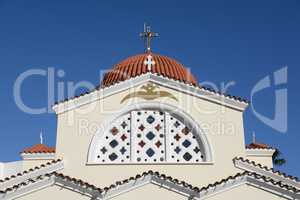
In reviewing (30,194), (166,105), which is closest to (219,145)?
(166,105)

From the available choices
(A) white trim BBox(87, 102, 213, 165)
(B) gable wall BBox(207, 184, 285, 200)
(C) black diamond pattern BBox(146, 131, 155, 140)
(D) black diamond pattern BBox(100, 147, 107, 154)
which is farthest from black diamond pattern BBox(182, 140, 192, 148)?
(D) black diamond pattern BBox(100, 147, 107, 154)

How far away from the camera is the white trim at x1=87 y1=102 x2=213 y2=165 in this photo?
15.6m

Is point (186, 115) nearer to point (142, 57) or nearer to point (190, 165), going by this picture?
point (190, 165)

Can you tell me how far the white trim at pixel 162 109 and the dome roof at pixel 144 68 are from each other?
6.34 metres

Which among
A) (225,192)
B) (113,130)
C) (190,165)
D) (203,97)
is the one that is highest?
(203,97)

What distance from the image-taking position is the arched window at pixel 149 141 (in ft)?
51.4

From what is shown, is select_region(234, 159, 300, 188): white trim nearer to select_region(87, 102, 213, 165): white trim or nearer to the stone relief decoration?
select_region(87, 102, 213, 165): white trim

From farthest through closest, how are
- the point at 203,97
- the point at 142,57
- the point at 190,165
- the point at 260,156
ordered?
the point at 142,57 < the point at 260,156 < the point at 203,97 < the point at 190,165

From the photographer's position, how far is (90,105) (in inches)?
651

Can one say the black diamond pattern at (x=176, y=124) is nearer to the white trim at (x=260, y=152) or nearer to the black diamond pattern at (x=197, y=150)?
the black diamond pattern at (x=197, y=150)

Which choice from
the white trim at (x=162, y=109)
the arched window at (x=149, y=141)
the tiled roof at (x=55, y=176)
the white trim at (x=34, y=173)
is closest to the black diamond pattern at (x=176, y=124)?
the arched window at (x=149, y=141)

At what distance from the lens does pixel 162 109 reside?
642 inches

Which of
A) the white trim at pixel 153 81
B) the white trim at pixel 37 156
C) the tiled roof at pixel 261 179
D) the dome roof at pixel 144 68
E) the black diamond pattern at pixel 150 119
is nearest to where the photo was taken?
the tiled roof at pixel 261 179

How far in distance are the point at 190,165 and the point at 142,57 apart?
9840 mm
